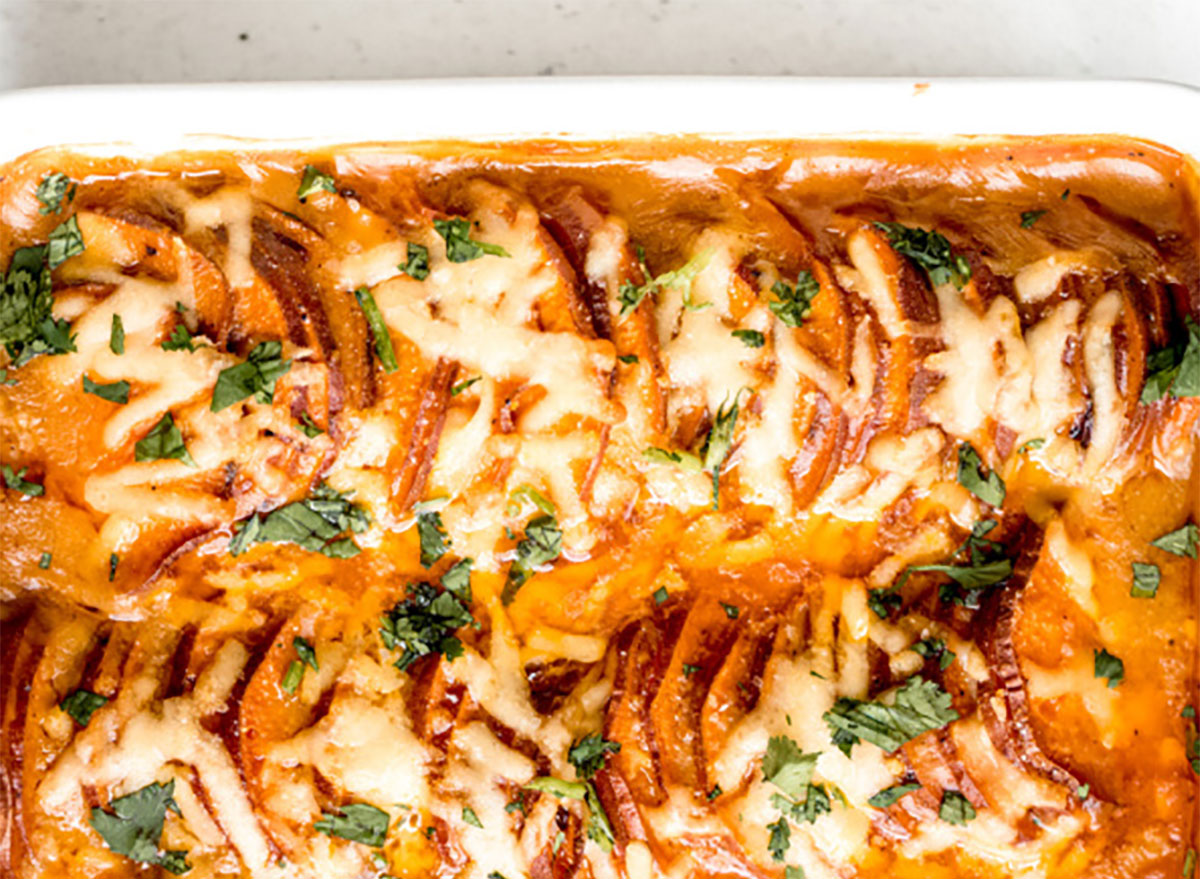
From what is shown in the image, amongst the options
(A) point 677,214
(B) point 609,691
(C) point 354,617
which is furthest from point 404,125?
(B) point 609,691

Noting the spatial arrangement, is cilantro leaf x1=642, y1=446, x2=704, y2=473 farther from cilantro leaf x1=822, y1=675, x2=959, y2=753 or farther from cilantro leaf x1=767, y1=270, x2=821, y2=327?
cilantro leaf x1=822, y1=675, x2=959, y2=753

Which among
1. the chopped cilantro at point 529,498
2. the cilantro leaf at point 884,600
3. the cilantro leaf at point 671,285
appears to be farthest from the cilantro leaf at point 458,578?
the cilantro leaf at point 884,600

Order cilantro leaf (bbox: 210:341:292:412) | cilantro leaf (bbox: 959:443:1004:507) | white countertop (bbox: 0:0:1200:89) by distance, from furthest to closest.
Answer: white countertop (bbox: 0:0:1200:89) → cilantro leaf (bbox: 959:443:1004:507) → cilantro leaf (bbox: 210:341:292:412)

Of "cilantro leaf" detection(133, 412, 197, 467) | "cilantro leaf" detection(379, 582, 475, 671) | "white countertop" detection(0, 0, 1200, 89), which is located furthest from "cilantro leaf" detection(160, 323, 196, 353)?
"white countertop" detection(0, 0, 1200, 89)

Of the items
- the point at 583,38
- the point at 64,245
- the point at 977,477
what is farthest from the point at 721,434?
the point at 64,245

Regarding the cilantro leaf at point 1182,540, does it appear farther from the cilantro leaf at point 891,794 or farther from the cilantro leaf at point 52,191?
the cilantro leaf at point 52,191

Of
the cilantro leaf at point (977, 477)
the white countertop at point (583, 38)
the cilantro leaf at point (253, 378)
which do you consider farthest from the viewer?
the white countertop at point (583, 38)

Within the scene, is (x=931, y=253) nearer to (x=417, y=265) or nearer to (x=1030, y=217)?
(x=1030, y=217)
